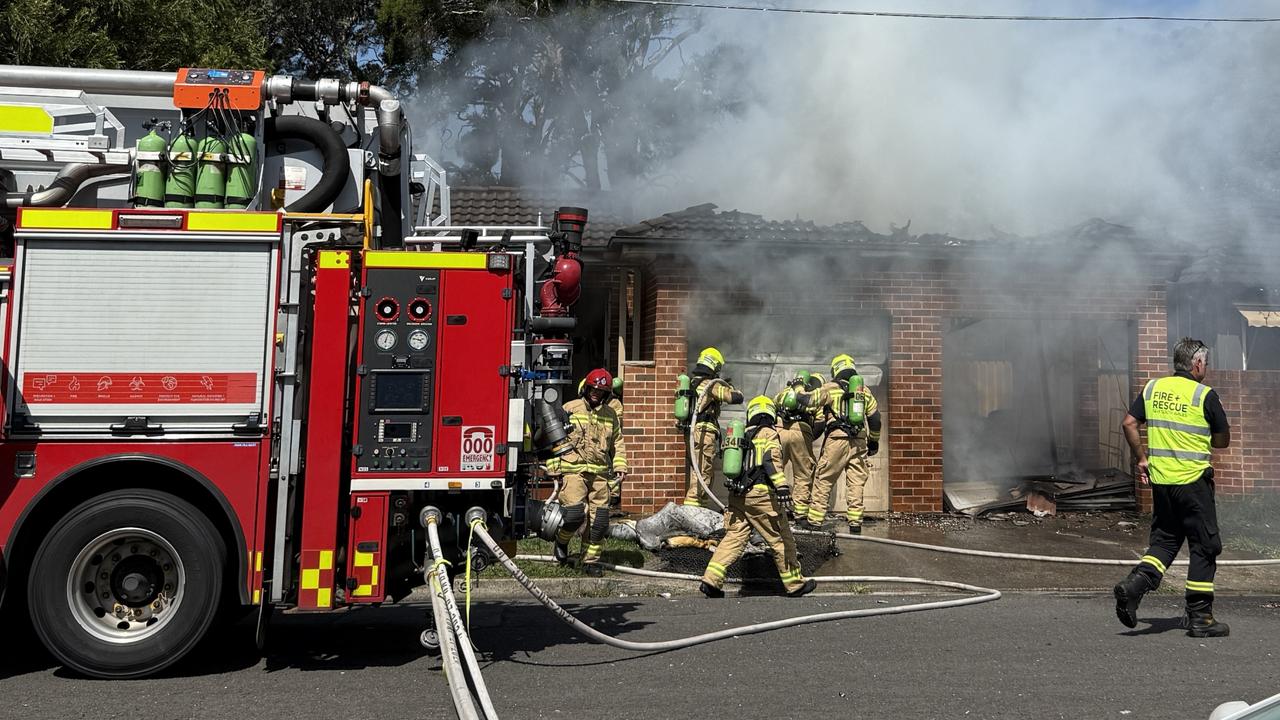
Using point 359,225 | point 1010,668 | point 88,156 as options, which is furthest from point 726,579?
point 88,156

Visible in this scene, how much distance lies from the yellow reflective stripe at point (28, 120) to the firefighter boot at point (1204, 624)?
7.43 meters

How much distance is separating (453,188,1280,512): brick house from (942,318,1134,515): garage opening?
0.25 m

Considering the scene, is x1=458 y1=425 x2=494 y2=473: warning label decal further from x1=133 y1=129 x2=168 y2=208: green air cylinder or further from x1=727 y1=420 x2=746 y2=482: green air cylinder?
x1=727 y1=420 x2=746 y2=482: green air cylinder

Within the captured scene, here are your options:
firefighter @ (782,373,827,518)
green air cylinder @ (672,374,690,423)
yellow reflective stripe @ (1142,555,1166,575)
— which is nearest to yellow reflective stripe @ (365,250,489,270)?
yellow reflective stripe @ (1142,555,1166,575)

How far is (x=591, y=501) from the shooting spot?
9.20 m

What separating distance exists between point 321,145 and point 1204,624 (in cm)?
607

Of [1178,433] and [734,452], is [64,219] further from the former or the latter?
[1178,433]

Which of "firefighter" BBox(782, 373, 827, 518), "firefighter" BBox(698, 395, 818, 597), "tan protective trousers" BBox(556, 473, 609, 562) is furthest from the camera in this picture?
"firefighter" BBox(782, 373, 827, 518)

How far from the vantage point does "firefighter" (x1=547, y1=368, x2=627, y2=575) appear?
8766 mm

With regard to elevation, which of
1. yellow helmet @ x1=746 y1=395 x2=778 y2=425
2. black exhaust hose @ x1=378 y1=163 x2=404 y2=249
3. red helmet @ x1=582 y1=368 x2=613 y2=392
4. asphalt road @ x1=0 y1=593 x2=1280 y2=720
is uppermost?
black exhaust hose @ x1=378 y1=163 x2=404 y2=249

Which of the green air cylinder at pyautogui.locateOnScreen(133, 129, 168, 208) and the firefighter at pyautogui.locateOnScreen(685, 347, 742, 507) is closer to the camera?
the green air cylinder at pyautogui.locateOnScreen(133, 129, 168, 208)

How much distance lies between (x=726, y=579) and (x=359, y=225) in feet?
13.4

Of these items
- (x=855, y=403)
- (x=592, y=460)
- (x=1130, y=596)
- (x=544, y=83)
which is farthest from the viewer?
→ (x=544, y=83)

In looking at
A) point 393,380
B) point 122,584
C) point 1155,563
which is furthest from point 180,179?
point 1155,563
